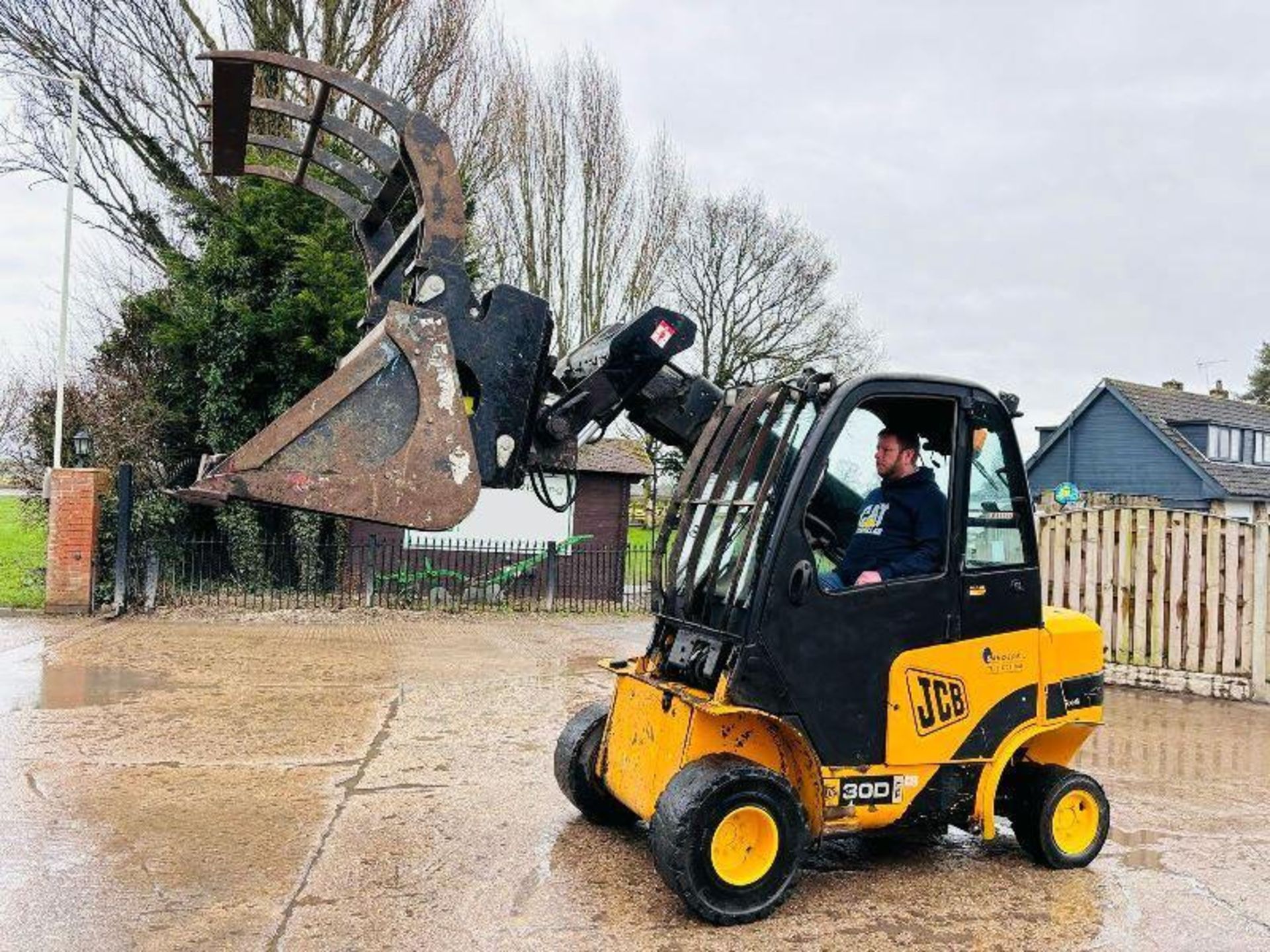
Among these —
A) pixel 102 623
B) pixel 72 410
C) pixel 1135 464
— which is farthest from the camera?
pixel 1135 464

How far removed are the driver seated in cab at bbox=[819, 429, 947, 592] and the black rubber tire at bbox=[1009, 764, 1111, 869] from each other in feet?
4.07

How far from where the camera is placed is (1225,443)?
35.1m

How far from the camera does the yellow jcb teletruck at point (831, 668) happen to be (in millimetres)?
4430

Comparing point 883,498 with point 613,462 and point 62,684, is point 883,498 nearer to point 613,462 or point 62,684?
point 62,684

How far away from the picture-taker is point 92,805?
569 centimetres

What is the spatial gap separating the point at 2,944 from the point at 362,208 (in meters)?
3.42

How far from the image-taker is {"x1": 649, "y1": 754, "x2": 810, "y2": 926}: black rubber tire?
422cm

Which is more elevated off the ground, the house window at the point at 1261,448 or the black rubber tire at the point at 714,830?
the house window at the point at 1261,448

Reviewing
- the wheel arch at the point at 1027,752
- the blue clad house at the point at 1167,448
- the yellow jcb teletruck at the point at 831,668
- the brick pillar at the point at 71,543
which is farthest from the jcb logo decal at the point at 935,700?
the blue clad house at the point at 1167,448

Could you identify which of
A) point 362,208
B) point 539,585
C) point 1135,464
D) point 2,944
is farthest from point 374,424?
point 1135,464

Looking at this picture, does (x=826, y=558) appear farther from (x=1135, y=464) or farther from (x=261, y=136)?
(x=1135, y=464)

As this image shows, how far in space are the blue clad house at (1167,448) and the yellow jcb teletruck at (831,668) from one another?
2999 cm

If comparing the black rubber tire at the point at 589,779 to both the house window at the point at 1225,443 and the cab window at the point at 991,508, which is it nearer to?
the cab window at the point at 991,508

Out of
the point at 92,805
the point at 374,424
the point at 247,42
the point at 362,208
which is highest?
the point at 247,42
